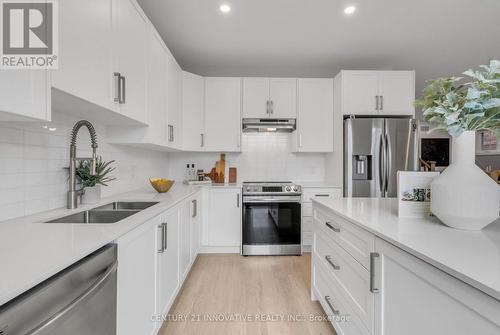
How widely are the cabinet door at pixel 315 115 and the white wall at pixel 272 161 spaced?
33 cm

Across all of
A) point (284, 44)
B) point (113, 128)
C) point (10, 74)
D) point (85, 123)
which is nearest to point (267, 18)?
point (284, 44)

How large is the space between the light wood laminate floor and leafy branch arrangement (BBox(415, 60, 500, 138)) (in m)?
1.49

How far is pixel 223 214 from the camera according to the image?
3086mm

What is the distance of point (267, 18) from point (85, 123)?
1.92m

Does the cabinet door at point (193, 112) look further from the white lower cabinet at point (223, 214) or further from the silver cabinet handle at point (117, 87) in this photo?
the silver cabinet handle at point (117, 87)

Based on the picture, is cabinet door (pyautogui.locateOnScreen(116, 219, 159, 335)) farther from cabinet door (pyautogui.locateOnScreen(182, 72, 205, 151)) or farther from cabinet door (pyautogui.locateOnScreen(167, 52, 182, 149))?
cabinet door (pyautogui.locateOnScreen(182, 72, 205, 151))

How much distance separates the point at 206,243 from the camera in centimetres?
309

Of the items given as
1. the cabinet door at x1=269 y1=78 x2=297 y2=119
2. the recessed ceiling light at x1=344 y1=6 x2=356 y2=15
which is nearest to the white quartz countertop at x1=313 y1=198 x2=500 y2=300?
the recessed ceiling light at x1=344 y1=6 x2=356 y2=15

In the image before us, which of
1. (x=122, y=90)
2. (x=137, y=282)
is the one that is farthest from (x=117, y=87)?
(x=137, y=282)

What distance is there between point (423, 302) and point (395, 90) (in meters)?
3.04

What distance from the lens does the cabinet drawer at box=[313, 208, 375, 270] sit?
1115mm

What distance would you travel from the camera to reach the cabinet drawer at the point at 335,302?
1.27m

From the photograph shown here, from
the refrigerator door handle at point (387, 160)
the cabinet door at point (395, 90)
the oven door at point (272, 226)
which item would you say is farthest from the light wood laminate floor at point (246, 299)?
the cabinet door at point (395, 90)

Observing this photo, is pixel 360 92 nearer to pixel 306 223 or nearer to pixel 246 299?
pixel 306 223
